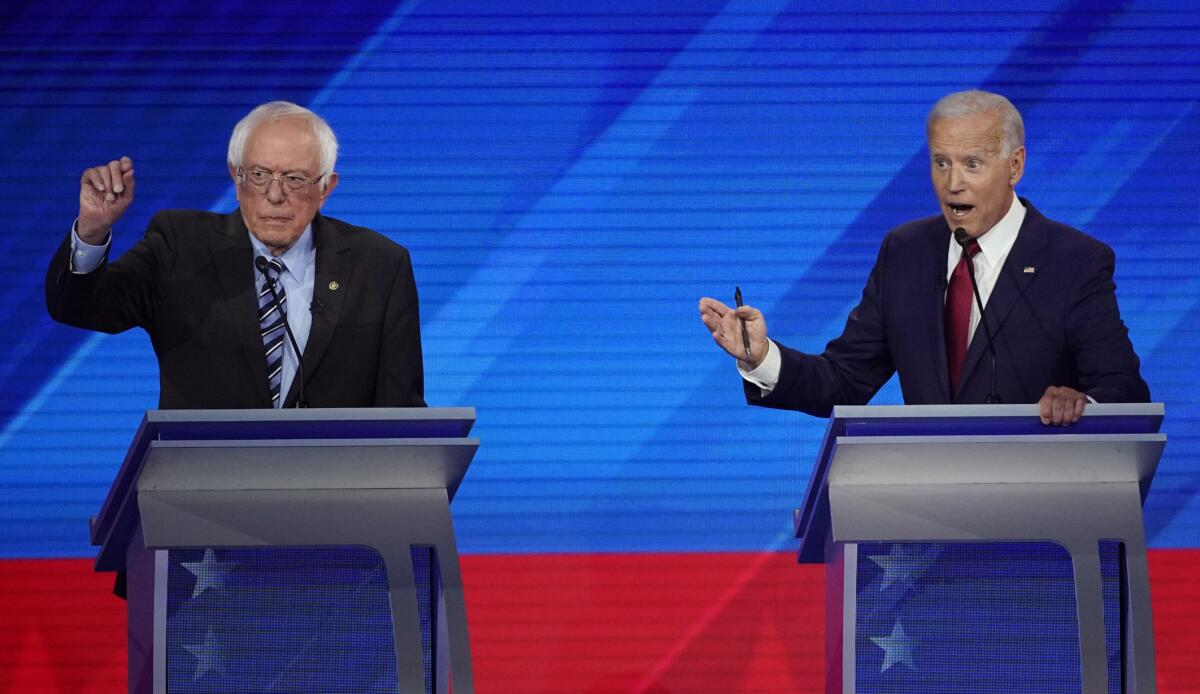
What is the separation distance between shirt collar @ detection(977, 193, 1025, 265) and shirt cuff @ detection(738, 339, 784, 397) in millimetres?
460

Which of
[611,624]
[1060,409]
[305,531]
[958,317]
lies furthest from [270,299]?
[611,624]

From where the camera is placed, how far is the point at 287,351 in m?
2.85

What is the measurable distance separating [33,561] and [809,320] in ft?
7.68

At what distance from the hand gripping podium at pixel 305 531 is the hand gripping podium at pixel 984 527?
572 millimetres

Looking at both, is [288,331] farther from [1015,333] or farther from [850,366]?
[1015,333]

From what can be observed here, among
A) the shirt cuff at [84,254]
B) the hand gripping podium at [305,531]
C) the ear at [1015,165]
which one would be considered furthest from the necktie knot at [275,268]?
the ear at [1015,165]

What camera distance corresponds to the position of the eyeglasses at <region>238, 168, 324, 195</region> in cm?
289

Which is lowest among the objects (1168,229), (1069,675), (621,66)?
(1069,675)

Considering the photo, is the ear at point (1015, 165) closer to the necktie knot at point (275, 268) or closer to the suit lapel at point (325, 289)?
the suit lapel at point (325, 289)

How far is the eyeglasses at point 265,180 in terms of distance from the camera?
289 centimetres

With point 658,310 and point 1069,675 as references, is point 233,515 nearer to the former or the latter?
point 1069,675

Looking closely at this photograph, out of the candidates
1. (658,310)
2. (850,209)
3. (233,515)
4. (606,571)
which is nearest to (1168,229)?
(850,209)

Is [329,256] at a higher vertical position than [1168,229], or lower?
lower

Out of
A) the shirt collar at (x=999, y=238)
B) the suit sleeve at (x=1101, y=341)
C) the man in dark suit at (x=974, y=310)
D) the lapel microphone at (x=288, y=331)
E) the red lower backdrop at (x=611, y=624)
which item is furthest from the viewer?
the red lower backdrop at (x=611, y=624)
